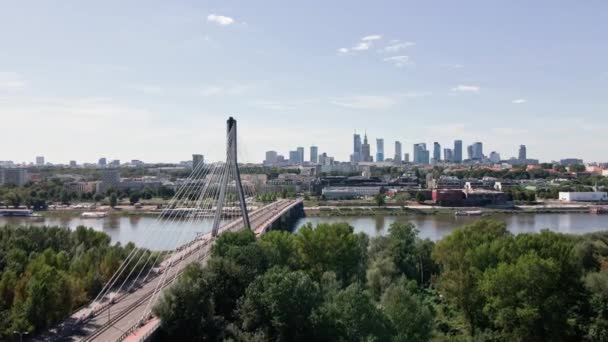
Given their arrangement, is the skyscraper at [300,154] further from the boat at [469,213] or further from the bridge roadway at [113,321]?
the bridge roadway at [113,321]

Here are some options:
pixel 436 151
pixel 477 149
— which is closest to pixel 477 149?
pixel 477 149

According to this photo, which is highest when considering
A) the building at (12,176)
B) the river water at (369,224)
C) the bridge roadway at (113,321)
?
the building at (12,176)

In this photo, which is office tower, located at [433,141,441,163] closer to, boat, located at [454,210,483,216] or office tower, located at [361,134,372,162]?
office tower, located at [361,134,372,162]

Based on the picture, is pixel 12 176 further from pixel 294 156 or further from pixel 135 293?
pixel 294 156

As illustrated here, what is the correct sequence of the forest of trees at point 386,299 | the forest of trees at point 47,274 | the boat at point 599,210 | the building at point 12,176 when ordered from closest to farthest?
the forest of trees at point 386,299
the forest of trees at point 47,274
the boat at point 599,210
the building at point 12,176

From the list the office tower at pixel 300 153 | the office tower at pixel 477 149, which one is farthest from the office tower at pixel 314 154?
the office tower at pixel 477 149

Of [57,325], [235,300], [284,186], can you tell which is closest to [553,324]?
[235,300]
